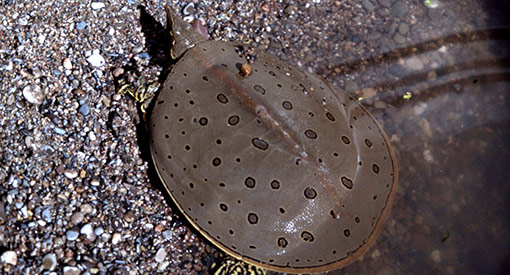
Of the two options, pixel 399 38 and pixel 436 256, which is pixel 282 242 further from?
pixel 399 38

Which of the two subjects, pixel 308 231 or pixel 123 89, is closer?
pixel 308 231

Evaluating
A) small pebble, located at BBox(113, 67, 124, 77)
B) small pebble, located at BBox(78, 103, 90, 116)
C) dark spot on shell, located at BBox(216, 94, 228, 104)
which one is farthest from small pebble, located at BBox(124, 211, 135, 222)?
small pebble, located at BBox(113, 67, 124, 77)

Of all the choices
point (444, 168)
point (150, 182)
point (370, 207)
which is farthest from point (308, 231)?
point (444, 168)

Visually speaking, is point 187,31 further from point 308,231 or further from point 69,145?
point 308,231

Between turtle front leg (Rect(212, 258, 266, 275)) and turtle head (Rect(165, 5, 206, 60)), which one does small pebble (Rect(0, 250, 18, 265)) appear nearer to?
turtle front leg (Rect(212, 258, 266, 275))

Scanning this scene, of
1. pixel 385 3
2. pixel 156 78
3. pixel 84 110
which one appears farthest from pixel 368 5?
pixel 84 110

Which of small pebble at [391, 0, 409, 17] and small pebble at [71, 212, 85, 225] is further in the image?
small pebble at [391, 0, 409, 17]

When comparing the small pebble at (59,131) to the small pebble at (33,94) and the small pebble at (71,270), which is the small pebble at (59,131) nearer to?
the small pebble at (33,94)

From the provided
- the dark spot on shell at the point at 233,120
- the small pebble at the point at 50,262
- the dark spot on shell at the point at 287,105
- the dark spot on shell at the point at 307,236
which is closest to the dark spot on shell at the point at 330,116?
the dark spot on shell at the point at 287,105

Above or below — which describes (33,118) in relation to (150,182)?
above
